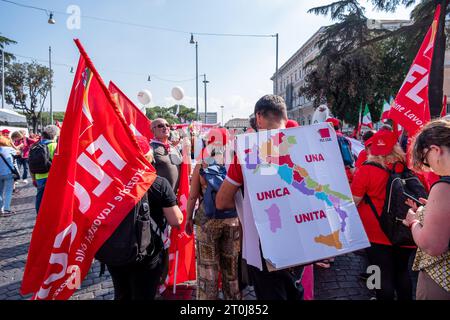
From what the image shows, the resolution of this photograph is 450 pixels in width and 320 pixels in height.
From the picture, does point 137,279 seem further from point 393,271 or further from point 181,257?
point 393,271

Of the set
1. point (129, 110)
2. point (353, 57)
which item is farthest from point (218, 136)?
point (353, 57)

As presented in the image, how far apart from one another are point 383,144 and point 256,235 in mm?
1571

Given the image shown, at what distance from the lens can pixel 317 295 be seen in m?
3.32

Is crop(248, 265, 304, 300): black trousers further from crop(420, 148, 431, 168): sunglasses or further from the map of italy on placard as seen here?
crop(420, 148, 431, 168): sunglasses

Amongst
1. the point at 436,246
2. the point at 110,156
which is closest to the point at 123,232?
the point at 110,156

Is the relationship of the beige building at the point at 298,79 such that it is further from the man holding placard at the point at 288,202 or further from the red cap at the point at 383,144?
the man holding placard at the point at 288,202

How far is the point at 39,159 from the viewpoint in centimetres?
507

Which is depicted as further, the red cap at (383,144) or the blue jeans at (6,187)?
the blue jeans at (6,187)

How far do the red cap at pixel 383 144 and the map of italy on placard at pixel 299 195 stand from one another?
3.21 feet

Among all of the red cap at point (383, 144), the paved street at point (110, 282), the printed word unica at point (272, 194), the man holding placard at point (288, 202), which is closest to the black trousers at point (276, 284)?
the man holding placard at point (288, 202)

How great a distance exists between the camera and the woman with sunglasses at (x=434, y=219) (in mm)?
1478
